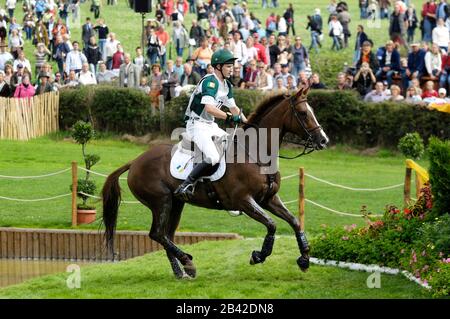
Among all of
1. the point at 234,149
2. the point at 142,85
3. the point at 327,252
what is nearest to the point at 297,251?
the point at 327,252

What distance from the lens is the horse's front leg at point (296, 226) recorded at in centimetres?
1695

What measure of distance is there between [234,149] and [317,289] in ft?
7.13

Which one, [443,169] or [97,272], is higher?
[443,169]

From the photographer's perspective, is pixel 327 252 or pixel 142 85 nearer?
pixel 327 252

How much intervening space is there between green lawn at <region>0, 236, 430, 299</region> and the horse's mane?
6.55 ft

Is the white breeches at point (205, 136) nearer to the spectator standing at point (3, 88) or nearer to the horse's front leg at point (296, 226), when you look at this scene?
the horse's front leg at point (296, 226)

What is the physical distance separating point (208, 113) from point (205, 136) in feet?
0.99

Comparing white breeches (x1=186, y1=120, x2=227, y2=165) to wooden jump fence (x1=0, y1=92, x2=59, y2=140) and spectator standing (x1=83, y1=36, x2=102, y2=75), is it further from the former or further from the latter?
spectator standing (x1=83, y1=36, x2=102, y2=75)

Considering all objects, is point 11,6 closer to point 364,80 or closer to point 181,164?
point 364,80

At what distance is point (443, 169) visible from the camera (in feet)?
53.6

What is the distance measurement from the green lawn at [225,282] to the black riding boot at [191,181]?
1099 mm

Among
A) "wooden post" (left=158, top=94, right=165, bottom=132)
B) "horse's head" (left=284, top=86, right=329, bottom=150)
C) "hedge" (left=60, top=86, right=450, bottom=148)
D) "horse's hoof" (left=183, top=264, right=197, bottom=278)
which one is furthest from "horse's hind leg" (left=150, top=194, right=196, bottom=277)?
"wooden post" (left=158, top=94, right=165, bottom=132)

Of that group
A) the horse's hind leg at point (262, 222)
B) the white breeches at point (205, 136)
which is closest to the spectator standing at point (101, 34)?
the white breeches at point (205, 136)

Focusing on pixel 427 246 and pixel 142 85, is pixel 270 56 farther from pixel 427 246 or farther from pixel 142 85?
pixel 427 246
